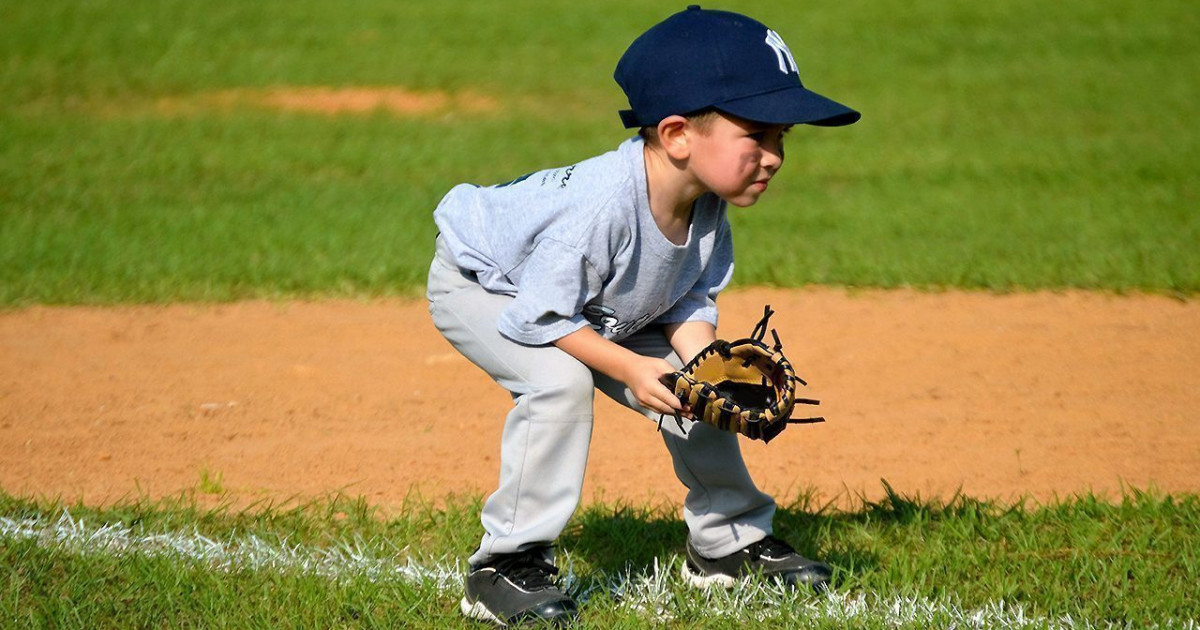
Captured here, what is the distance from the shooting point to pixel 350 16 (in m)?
13.0

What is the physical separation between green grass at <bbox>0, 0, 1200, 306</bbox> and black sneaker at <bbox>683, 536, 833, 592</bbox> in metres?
2.68

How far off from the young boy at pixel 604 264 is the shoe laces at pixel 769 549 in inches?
2.0

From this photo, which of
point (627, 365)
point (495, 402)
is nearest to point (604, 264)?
point (627, 365)

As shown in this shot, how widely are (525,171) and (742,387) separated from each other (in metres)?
4.95

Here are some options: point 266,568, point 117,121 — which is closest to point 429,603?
point 266,568

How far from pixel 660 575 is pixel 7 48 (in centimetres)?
966

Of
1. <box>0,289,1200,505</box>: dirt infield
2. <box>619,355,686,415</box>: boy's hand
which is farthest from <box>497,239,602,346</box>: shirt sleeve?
<box>0,289,1200,505</box>: dirt infield

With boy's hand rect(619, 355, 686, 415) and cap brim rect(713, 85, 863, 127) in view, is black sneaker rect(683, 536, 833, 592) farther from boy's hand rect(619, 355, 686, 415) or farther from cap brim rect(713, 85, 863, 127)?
cap brim rect(713, 85, 863, 127)

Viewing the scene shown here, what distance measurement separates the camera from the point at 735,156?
109 inches

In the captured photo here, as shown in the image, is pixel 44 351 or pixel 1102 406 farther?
pixel 44 351

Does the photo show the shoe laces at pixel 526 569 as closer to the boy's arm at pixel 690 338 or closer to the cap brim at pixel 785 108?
the boy's arm at pixel 690 338

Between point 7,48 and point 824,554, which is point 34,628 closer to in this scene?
point 824,554

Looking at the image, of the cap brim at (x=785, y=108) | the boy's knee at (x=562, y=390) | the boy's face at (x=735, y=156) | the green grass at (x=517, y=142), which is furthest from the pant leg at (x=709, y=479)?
the green grass at (x=517, y=142)

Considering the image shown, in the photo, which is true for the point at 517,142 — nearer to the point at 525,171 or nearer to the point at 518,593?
the point at 525,171
